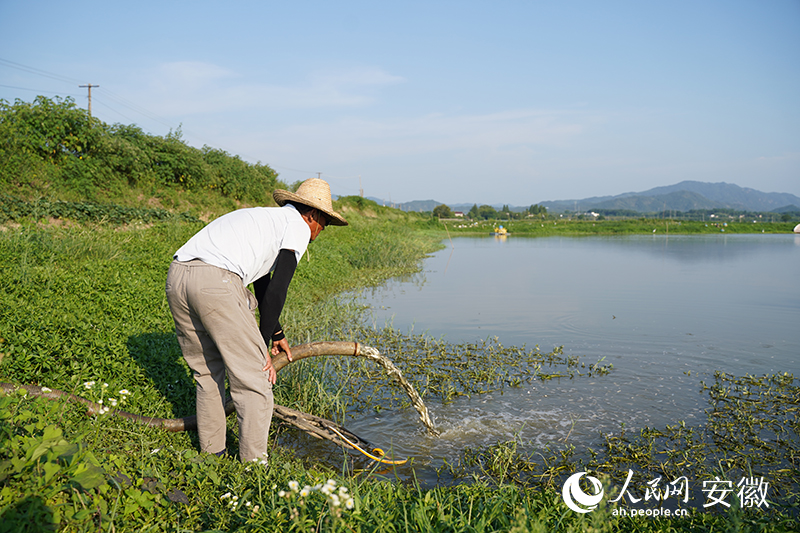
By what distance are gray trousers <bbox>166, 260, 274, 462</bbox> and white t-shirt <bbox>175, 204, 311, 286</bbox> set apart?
0.06 meters

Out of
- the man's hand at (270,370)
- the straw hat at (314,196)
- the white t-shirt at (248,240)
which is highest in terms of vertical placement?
the straw hat at (314,196)

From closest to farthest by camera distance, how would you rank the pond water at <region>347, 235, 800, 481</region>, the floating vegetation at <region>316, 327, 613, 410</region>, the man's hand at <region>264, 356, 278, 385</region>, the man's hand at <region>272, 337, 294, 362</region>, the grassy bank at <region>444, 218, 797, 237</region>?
1. the man's hand at <region>264, 356, 278, 385</region>
2. the man's hand at <region>272, 337, 294, 362</region>
3. the pond water at <region>347, 235, 800, 481</region>
4. the floating vegetation at <region>316, 327, 613, 410</region>
5. the grassy bank at <region>444, 218, 797, 237</region>

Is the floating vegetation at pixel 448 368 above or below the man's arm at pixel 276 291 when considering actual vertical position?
below

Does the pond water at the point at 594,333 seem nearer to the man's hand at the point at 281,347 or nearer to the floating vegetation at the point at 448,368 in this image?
the floating vegetation at the point at 448,368

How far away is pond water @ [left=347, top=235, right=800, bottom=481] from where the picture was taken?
4285 millimetres

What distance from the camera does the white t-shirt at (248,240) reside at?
2.75 meters

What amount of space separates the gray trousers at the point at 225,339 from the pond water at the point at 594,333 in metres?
1.11

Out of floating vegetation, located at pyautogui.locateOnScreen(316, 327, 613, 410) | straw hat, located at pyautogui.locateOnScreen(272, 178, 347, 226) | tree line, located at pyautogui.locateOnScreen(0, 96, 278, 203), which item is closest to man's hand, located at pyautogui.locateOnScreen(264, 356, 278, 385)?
straw hat, located at pyautogui.locateOnScreen(272, 178, 347, 226)

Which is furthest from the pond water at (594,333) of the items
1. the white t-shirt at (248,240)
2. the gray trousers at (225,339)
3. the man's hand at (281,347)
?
the white t-shirt at (248,240)

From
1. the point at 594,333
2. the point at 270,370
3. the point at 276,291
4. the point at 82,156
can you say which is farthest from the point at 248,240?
the point at 82,156

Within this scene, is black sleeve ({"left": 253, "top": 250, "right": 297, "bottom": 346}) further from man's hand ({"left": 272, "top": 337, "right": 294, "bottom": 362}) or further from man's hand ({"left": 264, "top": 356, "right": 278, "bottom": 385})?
man's hand ({"left": 272, "top": 337, "right": 294, "bottom": 362})

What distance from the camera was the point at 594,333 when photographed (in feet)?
25.3

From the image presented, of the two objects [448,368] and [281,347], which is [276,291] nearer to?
[281,347]

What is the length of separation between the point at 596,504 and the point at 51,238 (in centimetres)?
781
